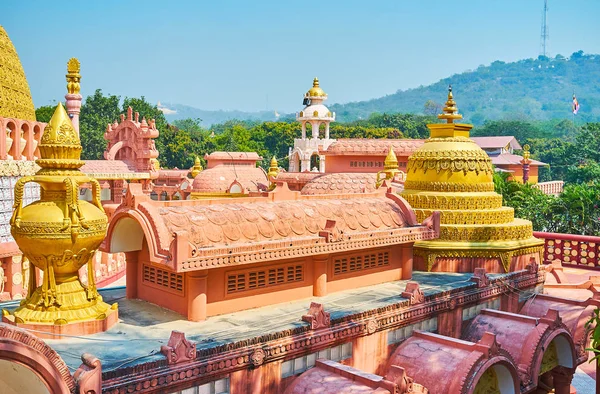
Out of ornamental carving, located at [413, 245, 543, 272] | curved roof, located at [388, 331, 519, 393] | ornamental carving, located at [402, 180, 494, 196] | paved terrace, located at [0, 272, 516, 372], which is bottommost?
curved roof, located at [388, 331, 519, 393]

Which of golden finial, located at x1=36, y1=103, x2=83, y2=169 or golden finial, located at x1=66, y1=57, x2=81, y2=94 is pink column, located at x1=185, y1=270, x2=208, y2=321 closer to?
golden finial, located at x1=36, y1=103, x2=83, y2=169

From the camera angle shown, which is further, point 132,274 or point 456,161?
point 456,161

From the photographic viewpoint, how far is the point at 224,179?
115 ft

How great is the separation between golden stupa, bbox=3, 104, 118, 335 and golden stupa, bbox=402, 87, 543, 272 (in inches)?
348

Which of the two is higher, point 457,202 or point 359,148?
point 359,148

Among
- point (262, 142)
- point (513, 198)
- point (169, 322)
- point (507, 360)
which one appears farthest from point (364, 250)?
point (262, 142)

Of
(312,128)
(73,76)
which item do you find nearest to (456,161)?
(73,76)

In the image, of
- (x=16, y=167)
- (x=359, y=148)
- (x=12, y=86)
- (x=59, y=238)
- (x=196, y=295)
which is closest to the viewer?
(x=59, y=238)

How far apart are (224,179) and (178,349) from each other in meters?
27.0

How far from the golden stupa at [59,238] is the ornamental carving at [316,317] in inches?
129

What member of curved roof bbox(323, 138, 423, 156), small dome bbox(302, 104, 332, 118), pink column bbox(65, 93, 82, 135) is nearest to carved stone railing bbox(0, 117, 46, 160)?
pink column bbox(65, 93, 82, 135)

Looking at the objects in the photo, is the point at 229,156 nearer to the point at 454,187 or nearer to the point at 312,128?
the point at 312,128

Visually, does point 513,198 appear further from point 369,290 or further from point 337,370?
point 337,370

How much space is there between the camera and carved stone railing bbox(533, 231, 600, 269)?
20.3 meters
